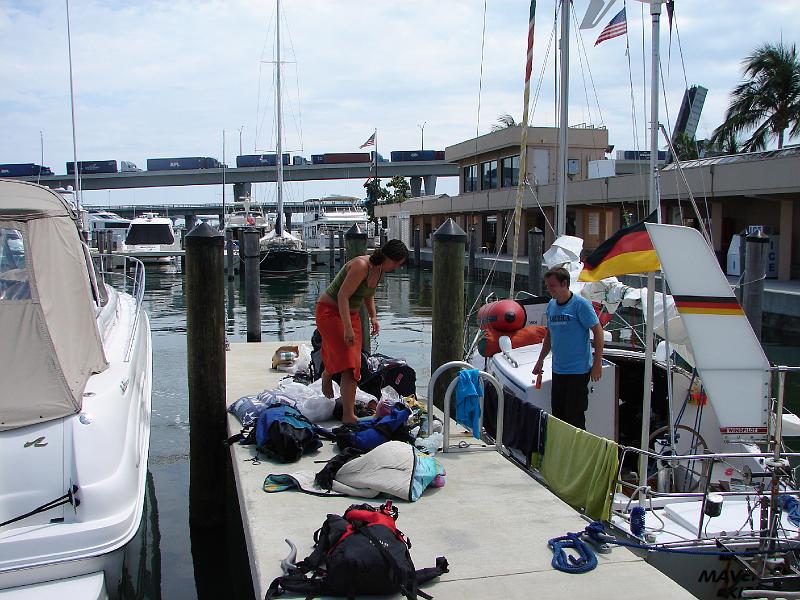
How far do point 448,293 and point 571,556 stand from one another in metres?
4.26

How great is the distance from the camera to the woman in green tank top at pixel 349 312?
648 cm

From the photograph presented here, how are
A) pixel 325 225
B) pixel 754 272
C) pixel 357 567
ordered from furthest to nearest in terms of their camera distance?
pixel 325 225
pixel 754 272
pixel 357 567

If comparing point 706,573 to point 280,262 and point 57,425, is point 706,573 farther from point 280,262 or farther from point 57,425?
point 280,262

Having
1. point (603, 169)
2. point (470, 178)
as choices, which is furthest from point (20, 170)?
point (603, 169)

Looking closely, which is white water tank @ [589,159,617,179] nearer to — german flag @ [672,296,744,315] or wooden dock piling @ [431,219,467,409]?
wooden dock piling @ [431,219,467,409]

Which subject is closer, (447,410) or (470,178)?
(447,410)

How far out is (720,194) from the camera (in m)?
22.8

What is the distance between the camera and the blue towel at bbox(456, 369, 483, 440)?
23.0 ft

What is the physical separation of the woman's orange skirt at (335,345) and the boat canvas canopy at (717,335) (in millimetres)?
2721

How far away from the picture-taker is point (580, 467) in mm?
5793

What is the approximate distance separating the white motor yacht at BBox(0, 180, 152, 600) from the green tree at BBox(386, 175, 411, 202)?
76.7 metres

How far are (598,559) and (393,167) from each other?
75.9 meters

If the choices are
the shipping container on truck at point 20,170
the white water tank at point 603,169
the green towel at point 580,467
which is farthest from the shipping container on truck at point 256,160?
the green towel at point 580,467

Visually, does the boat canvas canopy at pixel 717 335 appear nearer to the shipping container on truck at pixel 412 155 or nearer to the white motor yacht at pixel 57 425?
the white motor yacht at pixel 57 425
